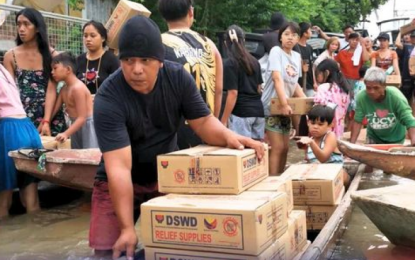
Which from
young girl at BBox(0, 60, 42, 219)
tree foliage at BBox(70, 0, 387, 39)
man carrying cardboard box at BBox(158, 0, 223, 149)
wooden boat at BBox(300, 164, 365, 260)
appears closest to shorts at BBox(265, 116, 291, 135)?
wooden boat at BBox(300, 164, 365, 260)

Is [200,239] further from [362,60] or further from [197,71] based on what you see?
[362,60]

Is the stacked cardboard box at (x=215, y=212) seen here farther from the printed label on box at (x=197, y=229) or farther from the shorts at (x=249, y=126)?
the shorts at (x=249, y=126)

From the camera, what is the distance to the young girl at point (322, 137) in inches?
191

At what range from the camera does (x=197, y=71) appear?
365cm

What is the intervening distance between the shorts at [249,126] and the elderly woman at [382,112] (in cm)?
110

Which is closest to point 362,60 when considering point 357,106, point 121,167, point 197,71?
point 357,106

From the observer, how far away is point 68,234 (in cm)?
426

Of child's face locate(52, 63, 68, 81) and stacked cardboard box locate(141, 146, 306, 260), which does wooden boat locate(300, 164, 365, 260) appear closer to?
stacked cardboard box locate(141, 146, 306, 260)

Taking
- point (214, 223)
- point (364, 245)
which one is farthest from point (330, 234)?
point (214, 223)

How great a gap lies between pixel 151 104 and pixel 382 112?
350cm

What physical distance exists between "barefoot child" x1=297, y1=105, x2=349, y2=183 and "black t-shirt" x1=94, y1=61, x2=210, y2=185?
7.37 ft

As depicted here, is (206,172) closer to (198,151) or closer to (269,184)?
(198,151)

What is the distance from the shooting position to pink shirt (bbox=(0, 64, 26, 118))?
4.36m

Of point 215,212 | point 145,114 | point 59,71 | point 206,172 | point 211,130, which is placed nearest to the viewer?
point 215,212
